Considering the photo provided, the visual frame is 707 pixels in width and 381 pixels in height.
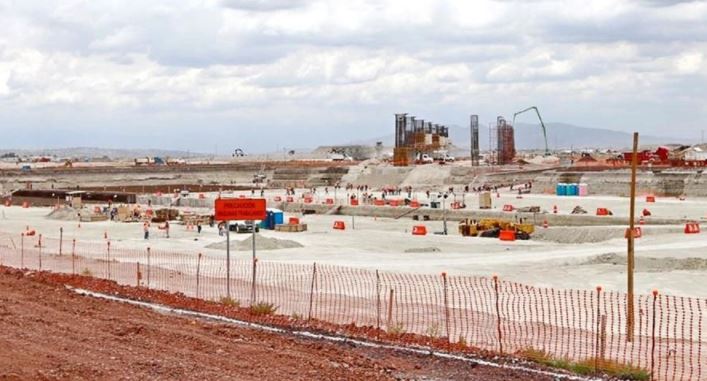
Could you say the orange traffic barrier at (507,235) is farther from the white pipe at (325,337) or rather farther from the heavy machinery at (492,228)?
the white pipe at (325,337)

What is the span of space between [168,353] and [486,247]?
112 feet

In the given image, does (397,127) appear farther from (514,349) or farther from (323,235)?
(514,349)

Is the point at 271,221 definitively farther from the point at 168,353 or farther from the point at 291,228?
the point at 168,353

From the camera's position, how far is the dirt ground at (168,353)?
12.2 metres

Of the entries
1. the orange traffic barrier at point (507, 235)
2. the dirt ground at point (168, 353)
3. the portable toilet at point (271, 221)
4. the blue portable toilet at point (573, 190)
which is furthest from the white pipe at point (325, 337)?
the blue portable toilet at point (573, 190)

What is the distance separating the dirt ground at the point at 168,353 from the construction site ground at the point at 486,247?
603 inches

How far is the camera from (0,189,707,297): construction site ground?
33.4 meters

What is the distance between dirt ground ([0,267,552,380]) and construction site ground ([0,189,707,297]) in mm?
15317

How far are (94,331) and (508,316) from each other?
1097cm

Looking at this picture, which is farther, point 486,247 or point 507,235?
point 507,235

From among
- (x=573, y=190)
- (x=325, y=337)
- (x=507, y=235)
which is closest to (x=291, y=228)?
(x=507, y=235)

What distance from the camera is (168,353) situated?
13.6m

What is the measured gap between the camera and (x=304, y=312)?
23.0 m

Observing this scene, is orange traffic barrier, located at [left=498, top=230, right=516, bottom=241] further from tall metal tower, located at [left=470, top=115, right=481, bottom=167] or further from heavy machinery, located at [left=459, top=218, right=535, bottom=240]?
tall metal tower, located at [left=470, top=115, right=481, bottom=167]
